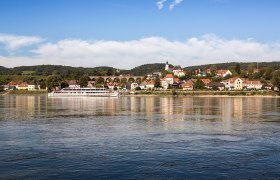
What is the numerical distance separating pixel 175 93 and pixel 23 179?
12556 cm

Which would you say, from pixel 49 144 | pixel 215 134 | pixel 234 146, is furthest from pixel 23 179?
pixel 215 134

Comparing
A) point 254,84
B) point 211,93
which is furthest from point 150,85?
point 254,84

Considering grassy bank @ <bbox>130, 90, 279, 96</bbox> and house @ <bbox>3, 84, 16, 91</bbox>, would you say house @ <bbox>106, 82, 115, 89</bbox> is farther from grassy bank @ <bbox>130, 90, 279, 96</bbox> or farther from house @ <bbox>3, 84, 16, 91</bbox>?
house @ <bbox>3, 84, 16, 91</bbox>

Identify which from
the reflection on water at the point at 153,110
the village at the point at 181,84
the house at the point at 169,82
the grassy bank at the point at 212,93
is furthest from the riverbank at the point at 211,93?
the reflection on water at the point at 153,110

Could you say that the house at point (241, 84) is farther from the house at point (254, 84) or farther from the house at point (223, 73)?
the house at point (223, 73)

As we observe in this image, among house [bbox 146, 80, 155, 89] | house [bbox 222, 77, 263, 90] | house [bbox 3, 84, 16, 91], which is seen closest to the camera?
house [bbox 222, 77, 263, 90]

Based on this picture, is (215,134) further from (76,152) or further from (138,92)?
(138,92)

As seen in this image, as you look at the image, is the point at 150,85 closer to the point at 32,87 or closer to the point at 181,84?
the point at 181,84

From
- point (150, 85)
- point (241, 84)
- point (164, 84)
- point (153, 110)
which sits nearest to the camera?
point (153, 110)

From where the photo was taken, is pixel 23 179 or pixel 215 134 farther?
pixel 215 134

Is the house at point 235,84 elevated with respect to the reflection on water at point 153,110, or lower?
elevated

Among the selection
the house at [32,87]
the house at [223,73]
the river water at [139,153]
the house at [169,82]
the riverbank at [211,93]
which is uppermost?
the house at [223,73]

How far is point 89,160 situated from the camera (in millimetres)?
19547

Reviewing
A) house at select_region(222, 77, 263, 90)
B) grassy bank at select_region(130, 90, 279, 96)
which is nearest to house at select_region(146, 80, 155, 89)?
grassy bank at select_region(130, 90, 279, 96)
